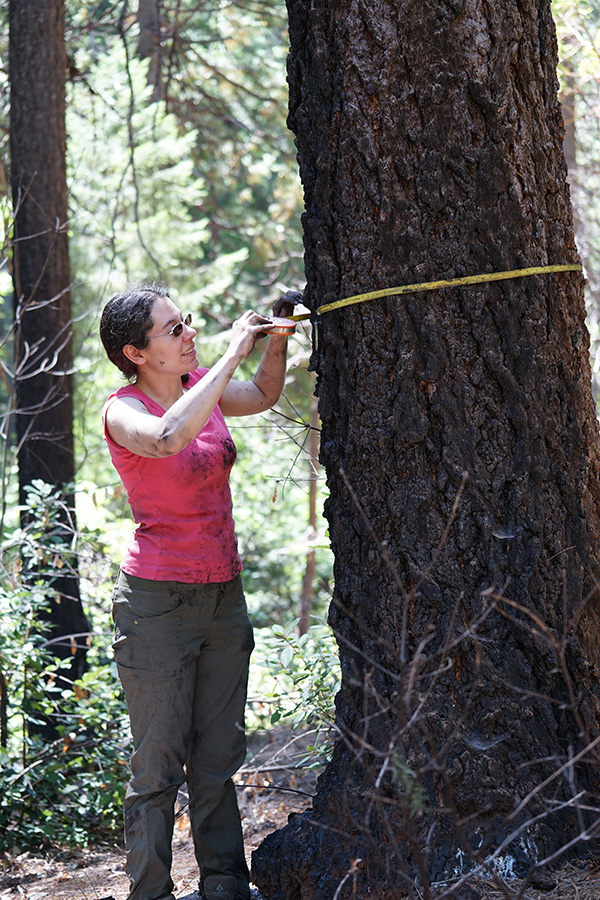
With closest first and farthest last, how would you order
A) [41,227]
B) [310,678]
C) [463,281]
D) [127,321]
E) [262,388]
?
[463,281] < [127,321] < [262,388] < [310,678] < [41,227]

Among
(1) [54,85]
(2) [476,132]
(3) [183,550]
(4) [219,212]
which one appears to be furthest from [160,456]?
(4) [219,212]

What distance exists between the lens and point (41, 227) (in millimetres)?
5707

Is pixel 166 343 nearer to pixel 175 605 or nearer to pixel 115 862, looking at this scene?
pixel 175 605

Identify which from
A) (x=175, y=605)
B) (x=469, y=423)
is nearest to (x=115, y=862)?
(x=175, y=605)

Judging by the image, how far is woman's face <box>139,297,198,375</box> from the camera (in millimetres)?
2809

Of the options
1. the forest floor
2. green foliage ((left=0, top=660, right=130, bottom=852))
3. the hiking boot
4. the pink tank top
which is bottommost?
the forest floor

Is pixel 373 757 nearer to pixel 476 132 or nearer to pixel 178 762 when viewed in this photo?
pixel 178 762

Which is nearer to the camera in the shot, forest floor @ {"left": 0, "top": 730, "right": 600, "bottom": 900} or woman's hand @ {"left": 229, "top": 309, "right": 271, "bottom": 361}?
woman's hand @ {"left": 229, "top": 309, "right": 271, "bottom": 361}

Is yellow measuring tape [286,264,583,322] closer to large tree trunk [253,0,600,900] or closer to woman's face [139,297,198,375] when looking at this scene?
large tree trunk [253,0,600,900]

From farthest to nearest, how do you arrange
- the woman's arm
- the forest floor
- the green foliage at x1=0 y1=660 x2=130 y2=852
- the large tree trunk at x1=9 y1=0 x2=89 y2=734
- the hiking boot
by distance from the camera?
the large tree trunk at x1=9 y1=0 x2=89 y2=734 < the green foliage at x1=0 y1=660 x2=130 y2=852 < the forest floor < the woman's arm < the hiking boot

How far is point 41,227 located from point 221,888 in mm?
4249

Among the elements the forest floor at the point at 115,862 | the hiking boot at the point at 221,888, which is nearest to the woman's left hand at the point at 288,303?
the forest floor at the point at 115,862

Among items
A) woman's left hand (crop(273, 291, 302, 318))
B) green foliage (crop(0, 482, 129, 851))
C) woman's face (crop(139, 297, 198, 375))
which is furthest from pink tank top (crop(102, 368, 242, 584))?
green foliage (crop(0, 482, 129, 851))

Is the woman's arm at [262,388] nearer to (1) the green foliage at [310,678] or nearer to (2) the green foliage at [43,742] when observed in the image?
(1) the green foliage at [310,678]
